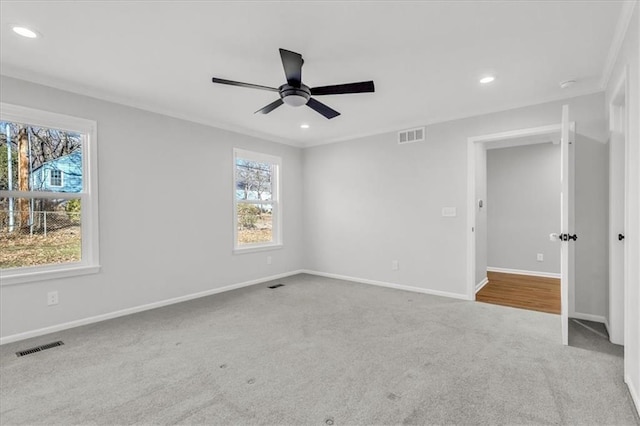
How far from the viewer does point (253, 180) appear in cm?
521

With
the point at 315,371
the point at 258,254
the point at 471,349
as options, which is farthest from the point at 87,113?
the point at 471,349

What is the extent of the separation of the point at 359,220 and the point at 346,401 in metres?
3.49

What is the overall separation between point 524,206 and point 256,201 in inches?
197

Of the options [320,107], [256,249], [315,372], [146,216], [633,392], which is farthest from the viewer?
[256,249]

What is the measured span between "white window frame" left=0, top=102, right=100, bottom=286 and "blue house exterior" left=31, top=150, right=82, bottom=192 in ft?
0.19

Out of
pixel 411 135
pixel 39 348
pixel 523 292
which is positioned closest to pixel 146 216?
pixel 39 348

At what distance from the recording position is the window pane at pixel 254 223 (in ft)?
16.6

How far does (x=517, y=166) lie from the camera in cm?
589

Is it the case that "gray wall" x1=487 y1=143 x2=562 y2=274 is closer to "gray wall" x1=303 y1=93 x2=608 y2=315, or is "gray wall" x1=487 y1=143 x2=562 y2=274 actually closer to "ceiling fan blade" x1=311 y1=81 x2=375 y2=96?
"gray wall" x1=303 y1=93 x2=608 y2=315

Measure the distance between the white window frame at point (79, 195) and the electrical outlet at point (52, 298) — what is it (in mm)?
160

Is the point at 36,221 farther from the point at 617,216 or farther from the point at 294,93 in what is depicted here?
the point at 617,216

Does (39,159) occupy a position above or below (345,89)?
below

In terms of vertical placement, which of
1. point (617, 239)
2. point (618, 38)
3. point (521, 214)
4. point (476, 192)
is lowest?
point (617, 239)

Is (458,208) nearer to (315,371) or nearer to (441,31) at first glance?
(441,31)
